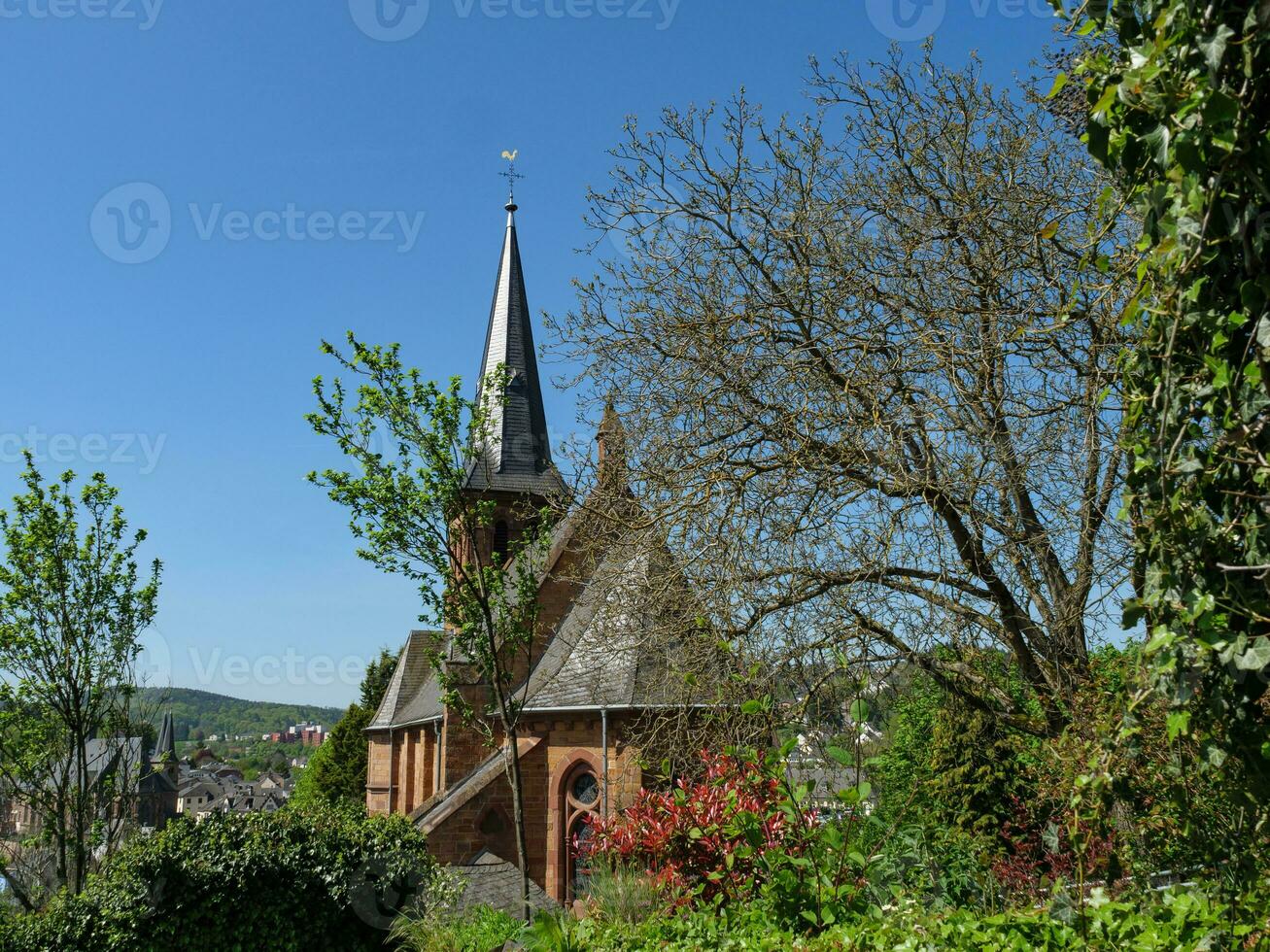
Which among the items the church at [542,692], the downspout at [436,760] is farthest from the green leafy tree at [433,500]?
the downspout at [436,760]

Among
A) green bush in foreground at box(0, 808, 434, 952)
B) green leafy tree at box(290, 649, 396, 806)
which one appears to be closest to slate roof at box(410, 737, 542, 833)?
green bush in foreground at box(0, 808, 434, 952)

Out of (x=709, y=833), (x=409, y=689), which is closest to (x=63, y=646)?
(x=709, y=833)

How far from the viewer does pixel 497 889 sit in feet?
50.8

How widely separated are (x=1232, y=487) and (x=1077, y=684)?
5.78m

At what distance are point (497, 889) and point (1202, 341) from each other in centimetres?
1541

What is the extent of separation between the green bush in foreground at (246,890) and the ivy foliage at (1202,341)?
1413 cm

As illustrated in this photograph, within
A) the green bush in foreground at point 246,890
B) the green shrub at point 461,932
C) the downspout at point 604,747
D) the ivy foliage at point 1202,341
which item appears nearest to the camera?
Result: the ivy foliage at point 1202,341

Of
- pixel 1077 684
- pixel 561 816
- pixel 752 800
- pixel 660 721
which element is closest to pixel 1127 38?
pixel 752 800

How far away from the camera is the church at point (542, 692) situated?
10242mm

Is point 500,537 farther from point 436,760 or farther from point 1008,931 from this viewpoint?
point 1008,931

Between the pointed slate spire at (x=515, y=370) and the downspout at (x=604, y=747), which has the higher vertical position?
the pointed slate spire at (x=515, y=370)

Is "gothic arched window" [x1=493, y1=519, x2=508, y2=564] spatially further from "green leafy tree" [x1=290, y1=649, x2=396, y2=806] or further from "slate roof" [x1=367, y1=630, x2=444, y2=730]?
"green leafy tree" [x1=290, y1=649, x2=396, y2=806]

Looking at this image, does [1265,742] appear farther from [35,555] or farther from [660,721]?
[35,555]

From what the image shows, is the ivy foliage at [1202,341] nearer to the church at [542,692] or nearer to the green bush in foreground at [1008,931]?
the green bush in foreground at [1008,931]
